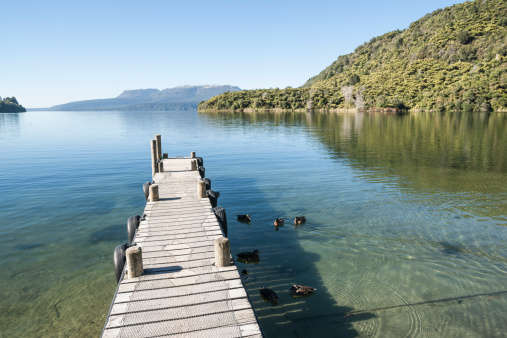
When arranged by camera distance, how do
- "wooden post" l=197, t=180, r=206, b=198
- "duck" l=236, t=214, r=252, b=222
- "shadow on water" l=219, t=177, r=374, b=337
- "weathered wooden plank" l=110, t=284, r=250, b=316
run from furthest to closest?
1. "duck" l=236, t=214, r=252, b=222
2. "wooden post" l=197, t=180, r=206, b=198
3. "shadow on water" l=219, t=177, r=374, b=337
4. "weathered wooden plank" l=110, t=284, r=250, b=316

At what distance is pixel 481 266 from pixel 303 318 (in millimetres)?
8582

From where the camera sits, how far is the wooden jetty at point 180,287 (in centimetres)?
757

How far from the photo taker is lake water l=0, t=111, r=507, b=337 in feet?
35.6

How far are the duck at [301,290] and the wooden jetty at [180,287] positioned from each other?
301cm

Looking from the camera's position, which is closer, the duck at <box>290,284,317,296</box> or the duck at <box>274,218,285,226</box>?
the duck at <box>290,284,317,296</box>

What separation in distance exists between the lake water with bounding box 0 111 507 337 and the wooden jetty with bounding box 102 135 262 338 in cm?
244

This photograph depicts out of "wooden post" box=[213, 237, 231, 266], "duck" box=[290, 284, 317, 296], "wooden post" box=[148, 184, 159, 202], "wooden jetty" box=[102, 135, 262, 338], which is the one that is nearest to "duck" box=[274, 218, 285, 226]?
"wooden jetty" box=[102, 135, 262, 338]

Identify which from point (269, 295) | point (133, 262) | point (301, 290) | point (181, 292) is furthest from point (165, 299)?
point (301, 290)

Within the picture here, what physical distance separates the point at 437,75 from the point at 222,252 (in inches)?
6097

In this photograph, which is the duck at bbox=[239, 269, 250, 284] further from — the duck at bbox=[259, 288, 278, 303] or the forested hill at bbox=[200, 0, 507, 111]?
the forested hill at bbox=[200, 0, 507, 111]

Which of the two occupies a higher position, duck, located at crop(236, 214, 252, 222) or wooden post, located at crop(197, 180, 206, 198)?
wooden post, located at crop(197, 180, 206, 198)

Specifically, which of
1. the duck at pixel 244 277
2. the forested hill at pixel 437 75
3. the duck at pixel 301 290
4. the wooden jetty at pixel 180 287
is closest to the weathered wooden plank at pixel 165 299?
the wooden jetty at pixel 180 287

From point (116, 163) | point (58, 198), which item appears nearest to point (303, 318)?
Answer: point (58, 198)

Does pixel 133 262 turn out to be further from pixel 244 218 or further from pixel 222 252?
pixel 244 218
